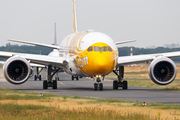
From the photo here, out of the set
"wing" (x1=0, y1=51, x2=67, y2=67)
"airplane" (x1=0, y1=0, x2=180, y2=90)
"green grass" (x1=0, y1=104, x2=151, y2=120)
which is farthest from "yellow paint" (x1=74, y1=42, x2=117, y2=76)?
"green grass" (x1=0, y1=104, x2=151, y2=120)

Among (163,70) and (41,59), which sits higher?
(41,59)

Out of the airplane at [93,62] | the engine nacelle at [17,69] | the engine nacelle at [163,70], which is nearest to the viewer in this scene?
the airplane at [93,62]

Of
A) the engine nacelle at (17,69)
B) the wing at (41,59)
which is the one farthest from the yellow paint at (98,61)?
the engine nacelle at (17,69)

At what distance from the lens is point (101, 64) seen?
2531cm

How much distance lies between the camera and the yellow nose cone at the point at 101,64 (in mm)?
25356

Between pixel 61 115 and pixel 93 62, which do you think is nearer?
pixel 61 115

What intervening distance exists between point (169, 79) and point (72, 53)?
7695 millimetres

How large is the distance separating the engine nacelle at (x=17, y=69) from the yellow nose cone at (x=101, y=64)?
16.0 feet

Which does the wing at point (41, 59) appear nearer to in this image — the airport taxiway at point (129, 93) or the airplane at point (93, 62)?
the airplane at point (93, 62)

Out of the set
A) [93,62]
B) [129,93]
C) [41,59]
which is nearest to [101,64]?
[93,62]

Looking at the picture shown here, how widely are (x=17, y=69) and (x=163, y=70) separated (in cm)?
1064

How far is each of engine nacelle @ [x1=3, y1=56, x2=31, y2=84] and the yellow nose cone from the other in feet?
16.0

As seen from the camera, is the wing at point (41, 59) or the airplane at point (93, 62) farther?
the wing at point (41, 59)

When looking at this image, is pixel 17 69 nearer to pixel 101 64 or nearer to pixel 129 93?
pixel 101 64
